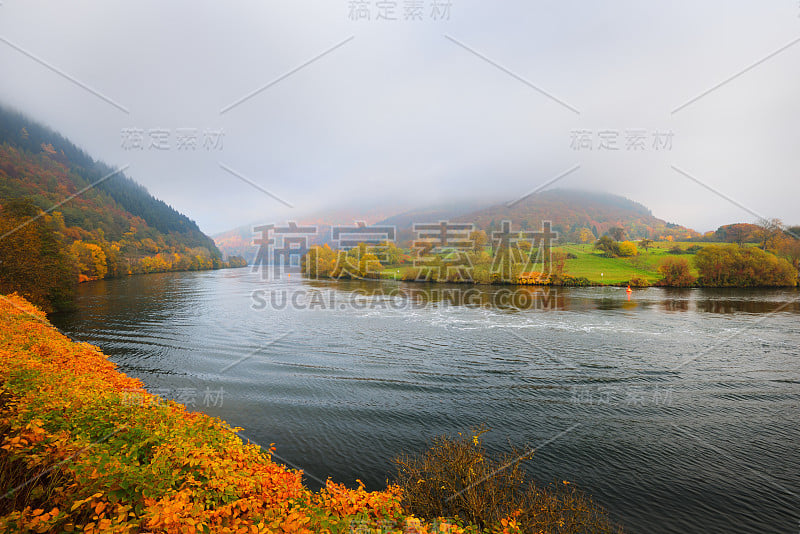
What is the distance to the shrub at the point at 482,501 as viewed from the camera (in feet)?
19.3

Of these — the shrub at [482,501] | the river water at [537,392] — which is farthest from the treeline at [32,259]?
the shrub at [482,501]

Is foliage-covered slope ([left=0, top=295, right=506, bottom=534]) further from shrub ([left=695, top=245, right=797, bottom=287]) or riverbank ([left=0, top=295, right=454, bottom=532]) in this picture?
shrub ([left=695, top=245, right=797, bottom=287])

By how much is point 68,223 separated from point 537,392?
386ft

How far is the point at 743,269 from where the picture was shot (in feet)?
171

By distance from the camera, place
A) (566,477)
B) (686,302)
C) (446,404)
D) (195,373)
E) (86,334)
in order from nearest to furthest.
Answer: (566,477) → (446,404) → (195,373) → (86,334) → (686,302)

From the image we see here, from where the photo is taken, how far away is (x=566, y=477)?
336 inches

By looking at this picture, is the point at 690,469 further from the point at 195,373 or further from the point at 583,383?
the point at 195,373

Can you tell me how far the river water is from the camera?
846 cm

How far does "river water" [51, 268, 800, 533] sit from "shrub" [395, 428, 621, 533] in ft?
5.64

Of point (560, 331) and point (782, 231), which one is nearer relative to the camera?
point (560, 331)

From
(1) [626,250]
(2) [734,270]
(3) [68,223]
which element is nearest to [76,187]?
(3) [68,223]

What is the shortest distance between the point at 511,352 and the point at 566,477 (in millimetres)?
10939

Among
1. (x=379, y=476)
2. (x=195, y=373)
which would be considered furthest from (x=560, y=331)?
(x=195, y=373)

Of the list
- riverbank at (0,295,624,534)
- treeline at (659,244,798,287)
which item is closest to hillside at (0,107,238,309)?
riverbank at (0,295,624,534)
